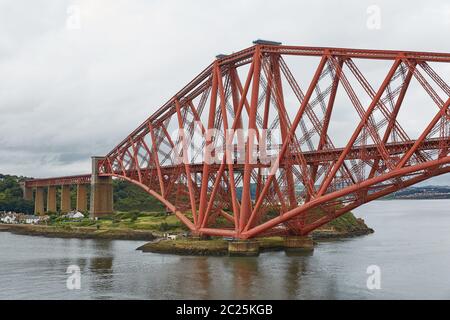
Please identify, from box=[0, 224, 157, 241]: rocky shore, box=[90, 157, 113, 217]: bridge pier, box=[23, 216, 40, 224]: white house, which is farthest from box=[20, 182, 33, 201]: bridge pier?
box=[90, 157, 113, 217]: bridge pier

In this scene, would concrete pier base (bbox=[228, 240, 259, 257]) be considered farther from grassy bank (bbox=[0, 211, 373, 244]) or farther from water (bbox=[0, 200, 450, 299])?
grassy bank (bbox=[0, 211, 373, 244])

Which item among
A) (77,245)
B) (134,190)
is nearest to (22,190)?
(134,190)

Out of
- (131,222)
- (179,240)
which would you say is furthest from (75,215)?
(179,240)

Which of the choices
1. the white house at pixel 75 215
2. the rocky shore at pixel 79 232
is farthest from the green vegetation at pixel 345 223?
the white house at pixel 75 215

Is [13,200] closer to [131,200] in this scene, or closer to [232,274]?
[131,200]
